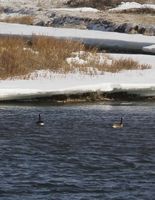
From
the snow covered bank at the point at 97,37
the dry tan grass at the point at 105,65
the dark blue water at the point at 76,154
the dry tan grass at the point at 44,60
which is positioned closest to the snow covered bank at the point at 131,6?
the snow covered bank at the point at 97,37

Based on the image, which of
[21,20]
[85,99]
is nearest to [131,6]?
[21,20]

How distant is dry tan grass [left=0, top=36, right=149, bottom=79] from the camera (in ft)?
92.3

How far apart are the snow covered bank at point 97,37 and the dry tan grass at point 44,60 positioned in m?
9.72

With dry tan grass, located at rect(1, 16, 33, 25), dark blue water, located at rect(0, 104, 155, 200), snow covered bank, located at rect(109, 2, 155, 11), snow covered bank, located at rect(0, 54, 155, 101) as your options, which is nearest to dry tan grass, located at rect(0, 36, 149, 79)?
snow covered bank, located at rect(0, 54, 155, 101)

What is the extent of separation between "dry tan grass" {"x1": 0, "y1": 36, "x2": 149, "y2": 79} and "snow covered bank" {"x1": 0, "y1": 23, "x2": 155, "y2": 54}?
383 inches

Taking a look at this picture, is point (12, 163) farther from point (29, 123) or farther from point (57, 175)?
point (29, 123)

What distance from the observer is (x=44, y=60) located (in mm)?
29859

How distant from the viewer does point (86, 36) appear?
47.9 metres

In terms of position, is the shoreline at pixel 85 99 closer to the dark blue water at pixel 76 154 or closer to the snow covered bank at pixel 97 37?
the dark blue water at pixel 76 154

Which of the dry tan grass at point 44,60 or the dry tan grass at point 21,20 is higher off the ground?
the dry tan grass at point 21,20

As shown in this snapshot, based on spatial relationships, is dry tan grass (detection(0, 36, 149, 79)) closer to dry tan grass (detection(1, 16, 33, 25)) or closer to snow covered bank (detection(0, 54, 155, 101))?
snow covered bank (detection(0, 54, 155, 101))

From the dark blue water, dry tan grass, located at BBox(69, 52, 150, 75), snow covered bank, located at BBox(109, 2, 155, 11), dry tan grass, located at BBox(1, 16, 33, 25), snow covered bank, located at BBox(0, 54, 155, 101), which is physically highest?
snow covered bank, located at BBox(109, 2, 155, 11)

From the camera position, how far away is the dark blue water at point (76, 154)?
1432 centimetres

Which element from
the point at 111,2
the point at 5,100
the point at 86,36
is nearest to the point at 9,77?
the point at 5,100
